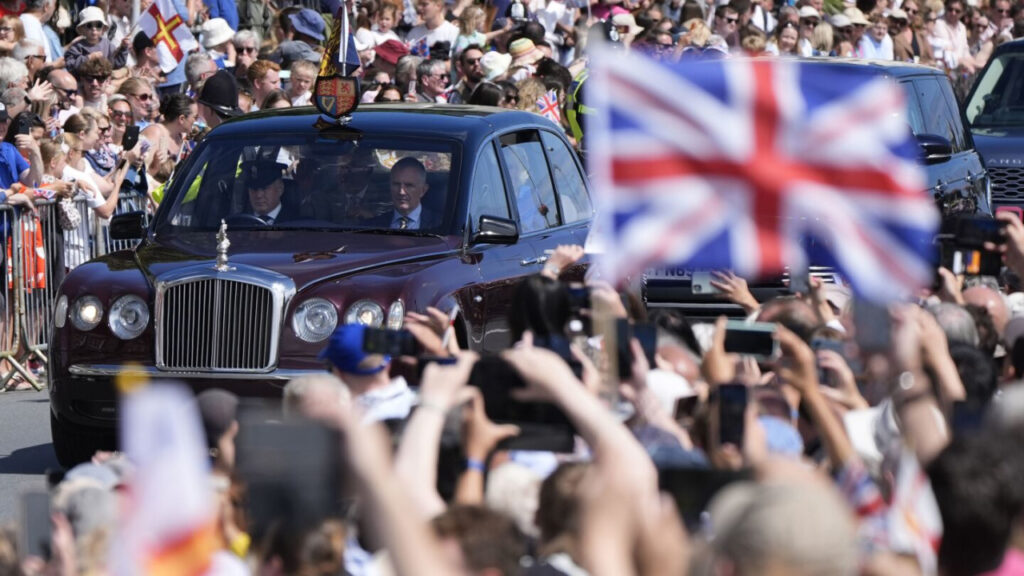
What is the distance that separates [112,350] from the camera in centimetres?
969

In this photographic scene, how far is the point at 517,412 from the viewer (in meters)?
5.19

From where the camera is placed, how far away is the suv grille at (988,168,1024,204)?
1675 centimetres

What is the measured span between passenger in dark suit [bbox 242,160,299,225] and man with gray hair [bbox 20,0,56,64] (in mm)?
5618

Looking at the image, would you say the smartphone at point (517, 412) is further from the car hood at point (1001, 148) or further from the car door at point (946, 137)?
the car hood at point (1001, 148)

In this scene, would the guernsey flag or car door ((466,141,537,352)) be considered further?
car door ((466,141,537,352))

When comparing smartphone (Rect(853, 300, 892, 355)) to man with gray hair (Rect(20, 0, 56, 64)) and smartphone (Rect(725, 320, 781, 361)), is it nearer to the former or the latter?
smartphone (Rect(725, 320, 781, 361))

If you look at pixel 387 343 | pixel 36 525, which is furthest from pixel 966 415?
pixel 36 525

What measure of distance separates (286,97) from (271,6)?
6084 millimetres

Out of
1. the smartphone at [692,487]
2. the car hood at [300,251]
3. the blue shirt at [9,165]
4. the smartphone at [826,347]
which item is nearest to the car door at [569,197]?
the car hood at [300,251]

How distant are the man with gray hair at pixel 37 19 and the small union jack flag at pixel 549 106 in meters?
4.08

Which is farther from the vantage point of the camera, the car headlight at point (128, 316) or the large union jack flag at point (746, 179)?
the car headlight at point (128, 316)

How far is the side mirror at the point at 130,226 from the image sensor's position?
10.5m

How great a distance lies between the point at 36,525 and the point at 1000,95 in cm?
1454

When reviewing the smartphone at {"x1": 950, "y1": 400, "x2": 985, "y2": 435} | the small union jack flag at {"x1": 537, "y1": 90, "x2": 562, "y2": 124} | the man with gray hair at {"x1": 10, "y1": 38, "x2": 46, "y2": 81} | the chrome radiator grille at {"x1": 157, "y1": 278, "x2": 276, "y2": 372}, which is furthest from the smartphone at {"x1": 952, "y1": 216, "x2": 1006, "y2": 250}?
the man with gray hair at {"x1": 10, "y1": 38, "x2": 46, "y2": 81}
